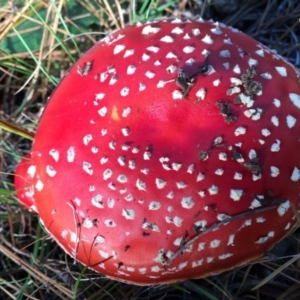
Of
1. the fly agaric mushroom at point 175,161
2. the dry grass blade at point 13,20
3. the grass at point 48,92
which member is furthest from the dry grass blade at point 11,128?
the dry grass blade at point 13,20

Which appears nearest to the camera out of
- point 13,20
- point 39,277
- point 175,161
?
point 175,161

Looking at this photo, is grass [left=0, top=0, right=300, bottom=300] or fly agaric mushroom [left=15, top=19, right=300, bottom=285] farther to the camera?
grass [left=0, top=0, right=300, bottom=300]

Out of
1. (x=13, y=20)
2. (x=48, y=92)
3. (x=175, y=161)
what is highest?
(x=13, y=20)

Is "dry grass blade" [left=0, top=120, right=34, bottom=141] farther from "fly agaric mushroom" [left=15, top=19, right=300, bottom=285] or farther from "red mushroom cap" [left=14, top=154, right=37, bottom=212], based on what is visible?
"fly agaric mushroom" [left=15, top=19, right=300, bottom=285]

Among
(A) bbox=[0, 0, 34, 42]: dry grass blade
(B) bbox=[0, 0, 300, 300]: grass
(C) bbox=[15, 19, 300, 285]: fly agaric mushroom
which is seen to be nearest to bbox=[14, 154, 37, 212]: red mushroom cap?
(B) bbox=[0, 0, 300, 300]: grass

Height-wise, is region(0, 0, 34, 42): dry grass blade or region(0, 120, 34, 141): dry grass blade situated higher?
region(0, 0, 34, 42): dry grass blade

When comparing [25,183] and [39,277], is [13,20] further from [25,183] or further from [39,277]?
[39,277]

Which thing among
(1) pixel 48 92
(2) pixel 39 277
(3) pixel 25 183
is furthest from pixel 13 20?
(2) pixel 39 277
